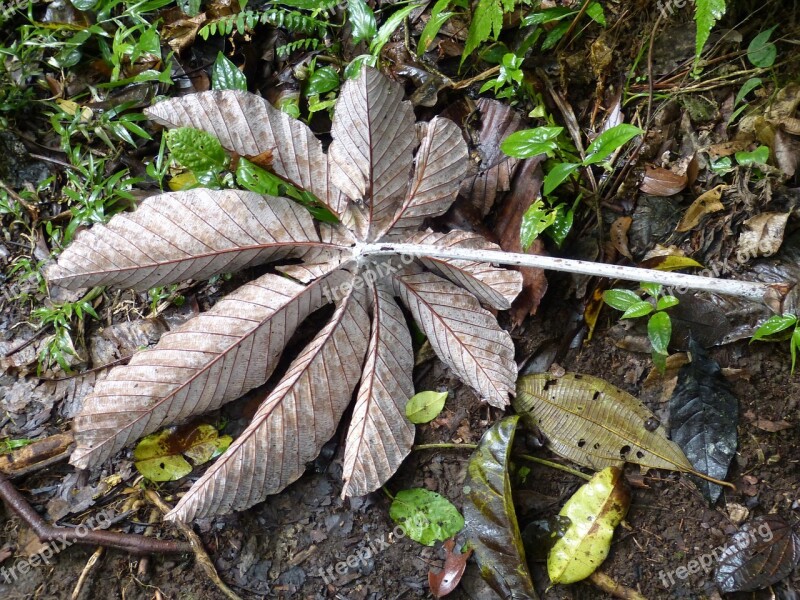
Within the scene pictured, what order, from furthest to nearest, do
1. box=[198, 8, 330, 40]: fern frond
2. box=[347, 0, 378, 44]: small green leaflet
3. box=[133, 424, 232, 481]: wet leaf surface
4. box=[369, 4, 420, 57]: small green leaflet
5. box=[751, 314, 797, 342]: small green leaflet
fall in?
1. box=[198, 8, 330, 40]: fern frond
2. box=[347, 0, 378, 44]: small green leaflet
3. box=[369, 4, 420, 57]: small green leaflet
4. box=[133, 424, 232, 481]: wet leaf surface
5. box=[751, 314, 797, 342]: small green leaflet

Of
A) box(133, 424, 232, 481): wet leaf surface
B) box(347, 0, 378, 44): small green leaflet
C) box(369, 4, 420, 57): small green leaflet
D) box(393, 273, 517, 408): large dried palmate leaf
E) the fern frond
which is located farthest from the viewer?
the fern frond

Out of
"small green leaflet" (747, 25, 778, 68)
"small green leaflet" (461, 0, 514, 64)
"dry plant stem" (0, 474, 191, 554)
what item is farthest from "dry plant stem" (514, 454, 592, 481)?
"small green leaflet" (747, 25, 778, 68)

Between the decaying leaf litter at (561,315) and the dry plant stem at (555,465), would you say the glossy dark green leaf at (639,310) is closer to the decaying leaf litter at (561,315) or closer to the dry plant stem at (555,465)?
the decaying leaf litter at (561,315)

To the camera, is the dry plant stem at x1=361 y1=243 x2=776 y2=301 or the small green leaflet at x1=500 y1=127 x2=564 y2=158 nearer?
the dry plant stem at x1=361 y1=243 x2=776 y2=301

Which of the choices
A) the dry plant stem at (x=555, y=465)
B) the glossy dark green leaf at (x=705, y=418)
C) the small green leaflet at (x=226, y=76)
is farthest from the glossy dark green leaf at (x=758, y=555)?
the small green leaflet at (x=226, y=76)

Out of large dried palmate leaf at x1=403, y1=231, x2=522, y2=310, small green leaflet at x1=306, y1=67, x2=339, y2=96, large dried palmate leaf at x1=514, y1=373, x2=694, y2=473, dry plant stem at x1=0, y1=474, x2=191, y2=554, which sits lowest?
dry plant stem at x1=0, y1=474, x2=191, y2=554

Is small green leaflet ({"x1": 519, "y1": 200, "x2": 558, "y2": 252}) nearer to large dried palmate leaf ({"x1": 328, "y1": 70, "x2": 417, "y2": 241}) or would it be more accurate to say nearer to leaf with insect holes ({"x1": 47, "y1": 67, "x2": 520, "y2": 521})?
leaf with insect holes ({"x1": 47, "y1": 67, "x2": 520, "y2": 521})
